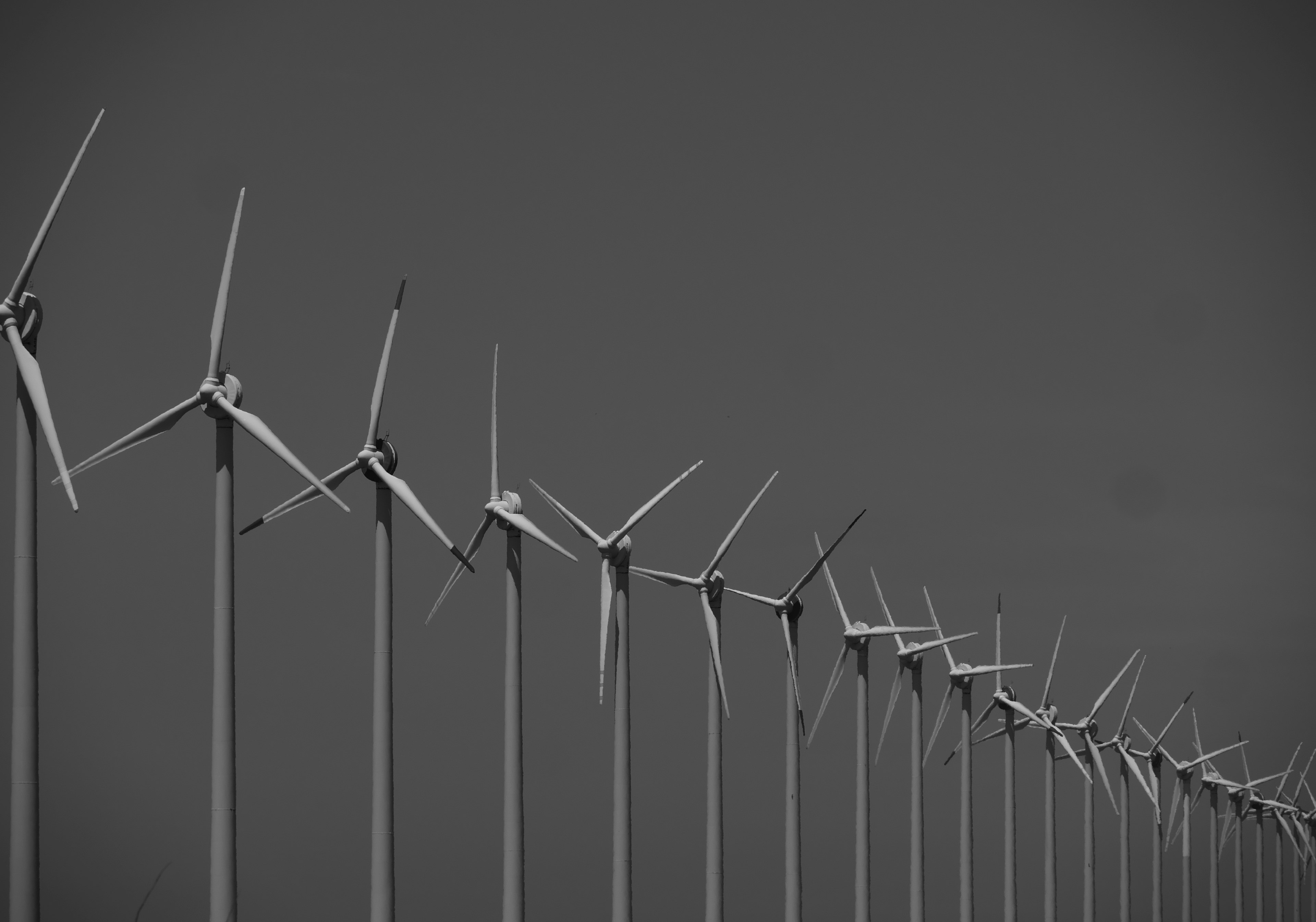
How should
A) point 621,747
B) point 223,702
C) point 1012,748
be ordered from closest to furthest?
1. point 223,702
2. point 621,747
3. point 1012,748

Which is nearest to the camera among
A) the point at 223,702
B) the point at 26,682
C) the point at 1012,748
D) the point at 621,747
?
the point at 26,682

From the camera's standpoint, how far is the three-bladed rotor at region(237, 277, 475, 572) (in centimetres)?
4819

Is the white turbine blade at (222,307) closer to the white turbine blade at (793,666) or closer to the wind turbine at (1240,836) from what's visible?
the white turbine blade at (793,666)

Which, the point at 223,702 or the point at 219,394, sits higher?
the point at 219,394

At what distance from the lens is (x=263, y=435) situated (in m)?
42.3

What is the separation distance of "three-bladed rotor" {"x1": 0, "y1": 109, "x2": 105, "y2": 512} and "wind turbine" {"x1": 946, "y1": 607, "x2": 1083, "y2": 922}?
219ft

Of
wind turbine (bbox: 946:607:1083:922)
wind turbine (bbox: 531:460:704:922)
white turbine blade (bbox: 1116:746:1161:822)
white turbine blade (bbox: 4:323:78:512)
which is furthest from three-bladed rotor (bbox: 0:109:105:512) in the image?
white turbine blade (bbox: 1116:746:1161:822)

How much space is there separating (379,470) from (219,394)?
7.37 m

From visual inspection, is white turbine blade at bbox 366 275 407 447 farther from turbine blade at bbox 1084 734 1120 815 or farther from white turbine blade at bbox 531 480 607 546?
turbine blade at bbox 1084 734 1120 815

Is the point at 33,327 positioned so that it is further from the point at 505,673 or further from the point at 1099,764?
the point at 1099,764

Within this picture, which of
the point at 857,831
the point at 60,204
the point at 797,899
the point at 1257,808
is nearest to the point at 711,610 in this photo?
the point at 797,899

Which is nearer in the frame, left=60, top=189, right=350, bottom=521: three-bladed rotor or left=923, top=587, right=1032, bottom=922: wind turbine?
left=60, top=189, right=350, bottom=521: three-bladed rotor

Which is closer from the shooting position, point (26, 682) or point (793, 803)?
point (26, 682)

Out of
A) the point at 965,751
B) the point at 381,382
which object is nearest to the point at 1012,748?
the point at 965,751
